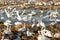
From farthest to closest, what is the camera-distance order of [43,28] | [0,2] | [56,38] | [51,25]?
[0,2] < [51,25] < [43,28] < [56,38]

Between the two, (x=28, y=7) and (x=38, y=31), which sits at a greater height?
(x=38, y=31)

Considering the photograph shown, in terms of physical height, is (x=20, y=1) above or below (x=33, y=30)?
below

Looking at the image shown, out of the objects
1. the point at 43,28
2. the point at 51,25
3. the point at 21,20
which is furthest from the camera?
the point at 21,20

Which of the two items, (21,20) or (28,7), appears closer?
(21,20)

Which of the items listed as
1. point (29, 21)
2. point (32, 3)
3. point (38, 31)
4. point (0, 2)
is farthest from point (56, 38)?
point (0, 2)

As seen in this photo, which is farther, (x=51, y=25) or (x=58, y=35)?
(x=51, y=25)

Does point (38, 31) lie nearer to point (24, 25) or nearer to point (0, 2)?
point (24, 25)

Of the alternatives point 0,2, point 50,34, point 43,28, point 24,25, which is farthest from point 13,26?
point 0,2

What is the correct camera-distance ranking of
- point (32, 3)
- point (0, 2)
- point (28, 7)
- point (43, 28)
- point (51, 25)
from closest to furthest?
point (43, 28)
point (51, 25)
point (28, 7)
point (32, 3)
point (0, 2)

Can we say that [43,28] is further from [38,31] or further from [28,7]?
[28,7]
